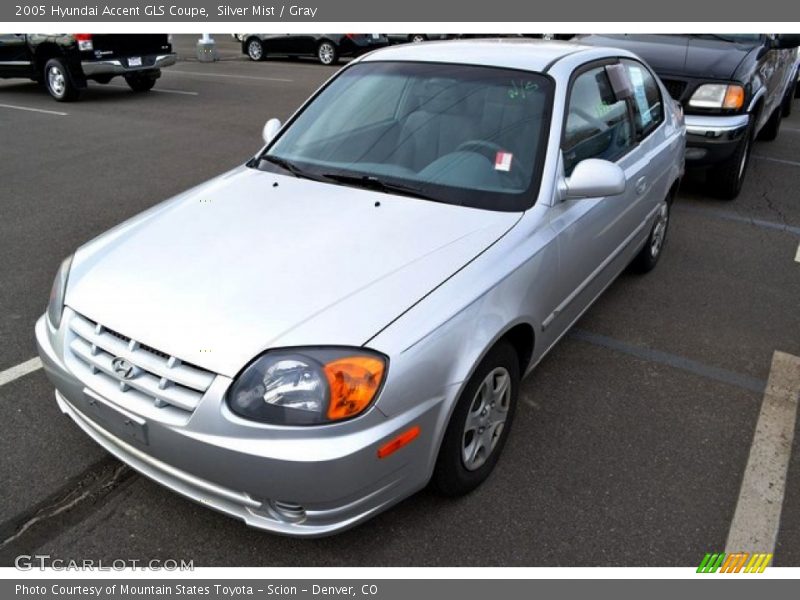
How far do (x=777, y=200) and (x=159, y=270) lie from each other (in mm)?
6523

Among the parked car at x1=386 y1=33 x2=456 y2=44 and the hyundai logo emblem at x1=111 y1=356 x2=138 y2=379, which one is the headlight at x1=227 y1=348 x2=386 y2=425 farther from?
the parked car at x1=386 y1=33 x2=456 y2=44

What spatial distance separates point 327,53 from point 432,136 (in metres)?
15.4

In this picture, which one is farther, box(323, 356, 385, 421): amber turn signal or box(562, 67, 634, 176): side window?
box(562, 67, 634, 176): side window

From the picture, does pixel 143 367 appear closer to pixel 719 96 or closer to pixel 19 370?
pixel 19 370

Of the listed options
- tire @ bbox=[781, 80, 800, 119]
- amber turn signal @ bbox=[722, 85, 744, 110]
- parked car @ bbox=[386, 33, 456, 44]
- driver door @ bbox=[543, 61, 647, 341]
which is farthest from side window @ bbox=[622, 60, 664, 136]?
parked car @ bbox=[386, 33, 456, 44]

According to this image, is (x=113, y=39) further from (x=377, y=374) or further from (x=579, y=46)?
(x=377, y=374)

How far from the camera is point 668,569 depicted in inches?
92.8

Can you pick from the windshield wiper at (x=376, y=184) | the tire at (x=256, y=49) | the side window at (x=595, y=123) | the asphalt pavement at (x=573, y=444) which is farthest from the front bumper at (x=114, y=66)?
the side window at (x=595, y=123)

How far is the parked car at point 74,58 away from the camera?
34.8 feet

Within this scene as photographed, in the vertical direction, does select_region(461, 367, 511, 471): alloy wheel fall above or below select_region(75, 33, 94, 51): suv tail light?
below

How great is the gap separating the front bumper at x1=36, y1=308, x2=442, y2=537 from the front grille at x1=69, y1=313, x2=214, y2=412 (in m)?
0.04

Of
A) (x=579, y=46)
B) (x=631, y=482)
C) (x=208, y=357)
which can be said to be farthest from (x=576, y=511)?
(x=579, y=46)

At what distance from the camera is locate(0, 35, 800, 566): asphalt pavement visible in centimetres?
239

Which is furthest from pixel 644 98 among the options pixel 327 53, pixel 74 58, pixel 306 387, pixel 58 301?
pixel 327 53
